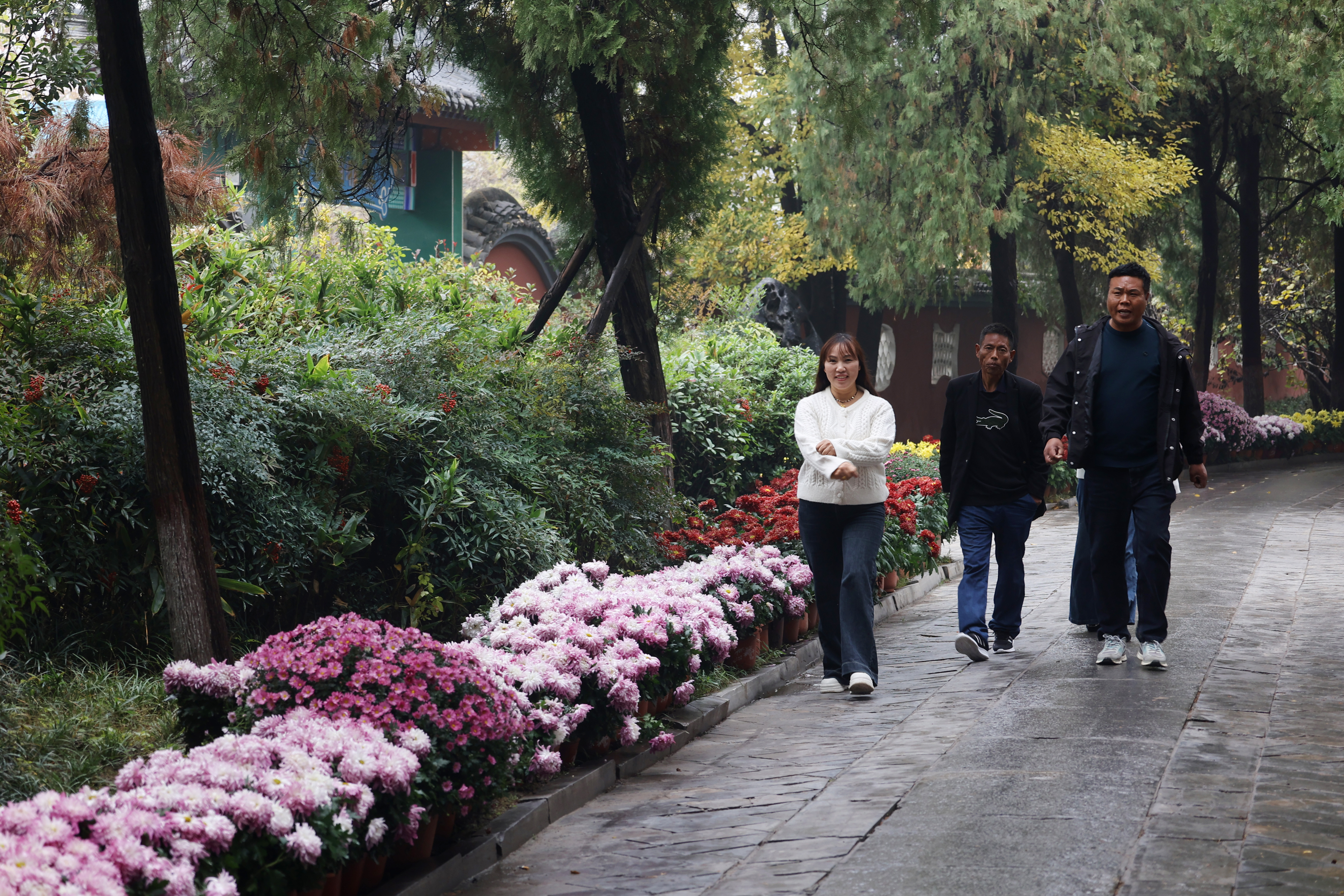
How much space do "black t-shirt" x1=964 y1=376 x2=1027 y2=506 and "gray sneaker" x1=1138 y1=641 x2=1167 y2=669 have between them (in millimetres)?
1157

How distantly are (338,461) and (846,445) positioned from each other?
8.99ft

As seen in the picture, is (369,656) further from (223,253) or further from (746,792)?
(223,253)

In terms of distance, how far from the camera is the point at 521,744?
16.0 feet

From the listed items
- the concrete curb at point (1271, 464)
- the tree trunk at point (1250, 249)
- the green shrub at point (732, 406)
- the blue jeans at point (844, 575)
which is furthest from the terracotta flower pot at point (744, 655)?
the tree trunk at point (1250, 249)

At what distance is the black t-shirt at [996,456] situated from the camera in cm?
770

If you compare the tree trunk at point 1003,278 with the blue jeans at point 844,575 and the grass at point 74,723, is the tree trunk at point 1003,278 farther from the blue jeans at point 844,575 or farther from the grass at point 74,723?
the grass at point 74,723

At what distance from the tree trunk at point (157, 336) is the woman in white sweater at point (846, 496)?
3075 mm

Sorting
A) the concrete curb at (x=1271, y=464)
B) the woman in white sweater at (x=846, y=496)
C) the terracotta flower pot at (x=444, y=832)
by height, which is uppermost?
the woman in white sweater at (x=846, y=496)

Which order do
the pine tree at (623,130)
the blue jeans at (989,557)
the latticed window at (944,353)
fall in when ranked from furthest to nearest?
the latticed window at (944,353) < the pine tree at (623,130) < the blue jeans at (989,557)

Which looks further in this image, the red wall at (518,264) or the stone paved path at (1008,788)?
the red wall at (518,264)

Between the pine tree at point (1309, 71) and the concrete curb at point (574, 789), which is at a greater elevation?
the pine tree at point (1309, 71)

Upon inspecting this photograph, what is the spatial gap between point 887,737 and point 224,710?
2.98 meters

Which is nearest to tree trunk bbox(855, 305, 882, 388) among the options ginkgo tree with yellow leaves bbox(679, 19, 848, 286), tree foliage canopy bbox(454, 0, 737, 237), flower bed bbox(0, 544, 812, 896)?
ginkgo tree with yellow leaves bbox(679, 19, 848, 286)

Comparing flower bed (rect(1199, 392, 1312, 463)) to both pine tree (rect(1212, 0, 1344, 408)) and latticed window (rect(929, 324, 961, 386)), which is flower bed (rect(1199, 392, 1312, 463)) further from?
latticed window (rect(929, 324, 961, 386))
